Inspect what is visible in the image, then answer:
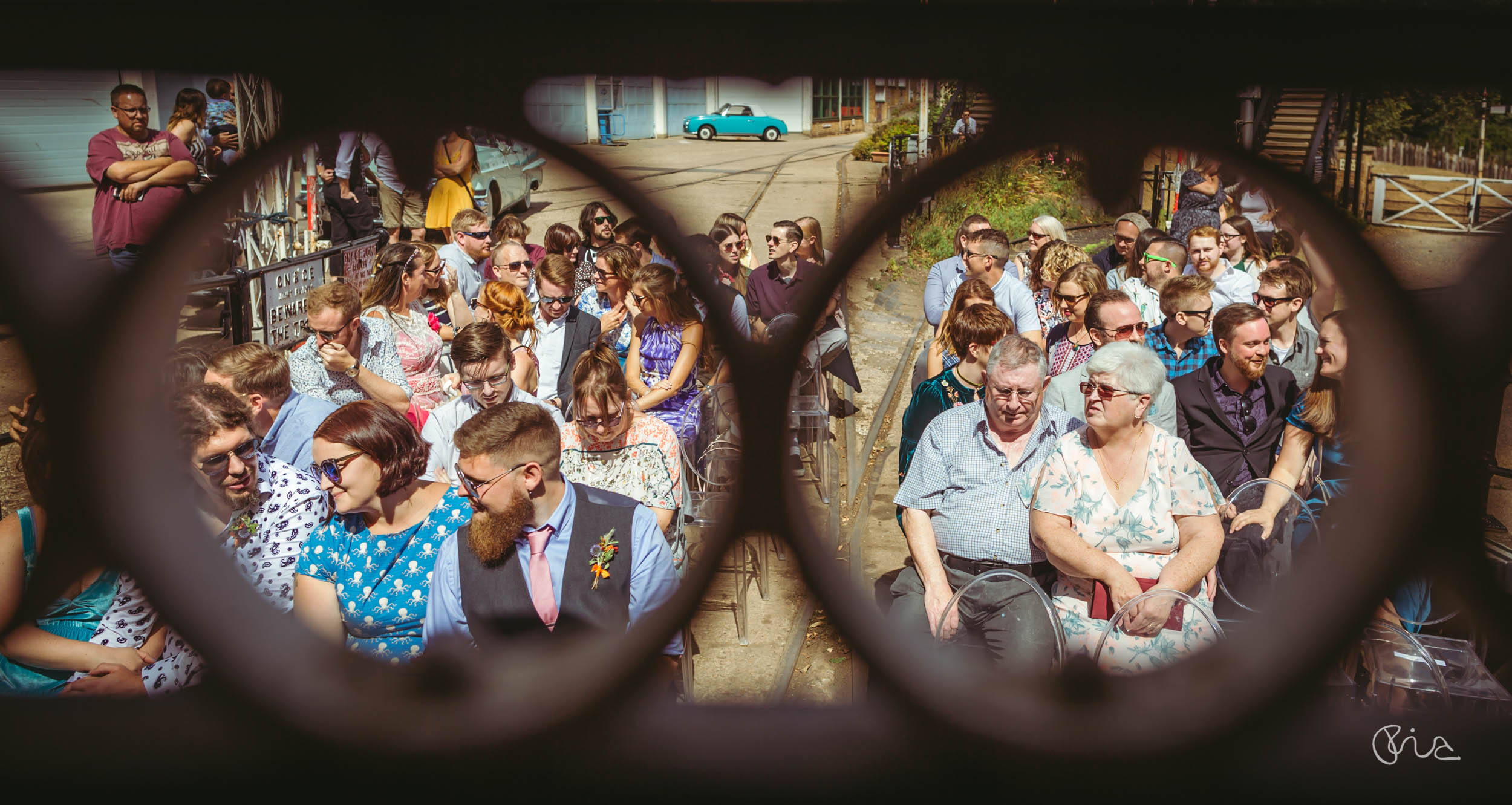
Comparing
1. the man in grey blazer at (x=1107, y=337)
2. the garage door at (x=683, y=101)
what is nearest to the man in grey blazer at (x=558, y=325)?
the garage door at (x=683, y=101)

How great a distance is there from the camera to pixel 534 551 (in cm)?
184

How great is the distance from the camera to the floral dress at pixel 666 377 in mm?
4133

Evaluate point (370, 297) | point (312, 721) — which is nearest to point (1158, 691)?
point (312, 721)

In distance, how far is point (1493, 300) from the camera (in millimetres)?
904

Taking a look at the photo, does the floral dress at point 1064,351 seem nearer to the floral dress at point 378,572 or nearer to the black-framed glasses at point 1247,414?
the black-framed glasses at point 1247,414

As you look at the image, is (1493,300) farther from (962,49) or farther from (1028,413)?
(1028,413)

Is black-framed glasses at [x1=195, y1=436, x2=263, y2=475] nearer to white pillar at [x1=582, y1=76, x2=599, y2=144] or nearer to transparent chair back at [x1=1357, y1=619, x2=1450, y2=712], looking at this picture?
white pillar at [x1=582, y1=76, x2=599, y2=144]

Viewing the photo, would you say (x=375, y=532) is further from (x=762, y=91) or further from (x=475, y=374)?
(x=762, y=91)

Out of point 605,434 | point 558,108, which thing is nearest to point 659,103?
point 558,108

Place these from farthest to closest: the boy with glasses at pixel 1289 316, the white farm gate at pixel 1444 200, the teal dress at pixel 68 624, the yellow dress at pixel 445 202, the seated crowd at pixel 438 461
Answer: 1. the white farm gate at pixel 1444 200
2. the boy with glasses at pixel 1289 316
3. the yellow dress at pixel 445 202
4. the teal dress at pixel 68 624
5. the seated crowd at pixel 438 461

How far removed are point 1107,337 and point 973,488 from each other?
1.24 meters

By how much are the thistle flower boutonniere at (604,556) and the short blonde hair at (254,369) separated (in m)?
1.96

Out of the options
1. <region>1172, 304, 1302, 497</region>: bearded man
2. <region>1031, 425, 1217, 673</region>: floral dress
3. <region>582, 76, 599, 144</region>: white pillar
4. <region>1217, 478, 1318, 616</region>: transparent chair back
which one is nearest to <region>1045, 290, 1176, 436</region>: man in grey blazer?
<region>1172, 304, 1302, 497</region>: bearded man

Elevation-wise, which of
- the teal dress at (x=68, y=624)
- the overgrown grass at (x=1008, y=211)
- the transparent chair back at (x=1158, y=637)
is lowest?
the teal dress at (x=68, y=624)
